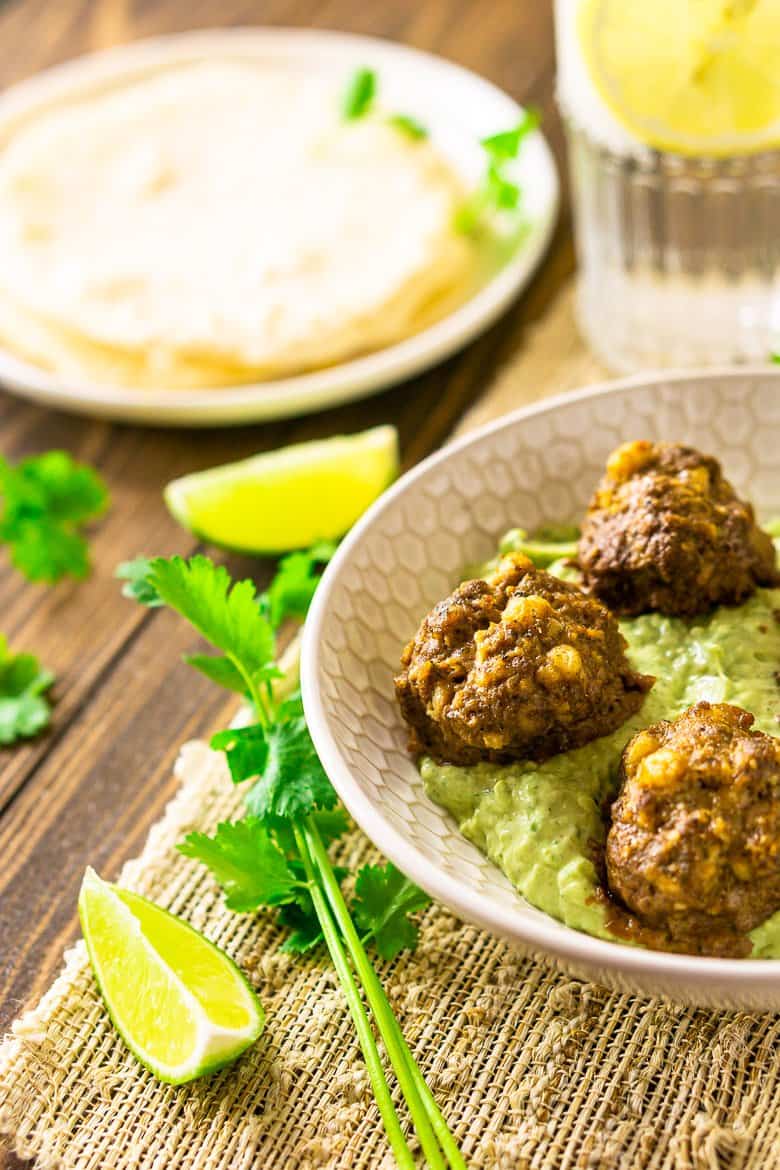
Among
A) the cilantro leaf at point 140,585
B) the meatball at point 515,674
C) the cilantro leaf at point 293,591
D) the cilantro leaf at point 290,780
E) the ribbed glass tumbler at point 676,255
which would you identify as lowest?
the ribbed glass tumbler at point 676,255

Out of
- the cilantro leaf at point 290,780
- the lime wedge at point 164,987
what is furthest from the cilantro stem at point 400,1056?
the lime wedge at point 164,987

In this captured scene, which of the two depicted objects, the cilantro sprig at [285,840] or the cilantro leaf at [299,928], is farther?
the cilantro leaf at [299,928]

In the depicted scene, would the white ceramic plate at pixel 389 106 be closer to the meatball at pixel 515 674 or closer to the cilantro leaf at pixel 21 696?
the cilantro leaf at pixel 21 696

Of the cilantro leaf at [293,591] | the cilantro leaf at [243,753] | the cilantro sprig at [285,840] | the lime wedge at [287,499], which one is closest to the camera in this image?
the cilantro sprig at [285,840]

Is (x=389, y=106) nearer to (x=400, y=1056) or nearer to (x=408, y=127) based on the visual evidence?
(x=408, y=127)

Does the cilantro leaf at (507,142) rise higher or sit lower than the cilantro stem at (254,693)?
lower

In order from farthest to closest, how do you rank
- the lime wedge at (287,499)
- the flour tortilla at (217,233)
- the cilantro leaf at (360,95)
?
the cilantro leaf at (360,95) → the flour tortilla at (217,233) → the lime wedge at (287,499)

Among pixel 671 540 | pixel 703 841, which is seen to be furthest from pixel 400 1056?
pixel 671 540

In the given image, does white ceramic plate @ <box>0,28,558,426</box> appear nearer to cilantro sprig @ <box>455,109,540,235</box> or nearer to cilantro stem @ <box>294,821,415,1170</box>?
cilantro sprig @ <box>455,109,540,235</box>

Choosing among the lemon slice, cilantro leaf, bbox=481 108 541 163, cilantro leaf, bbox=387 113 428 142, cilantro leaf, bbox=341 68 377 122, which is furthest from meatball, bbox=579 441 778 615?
cilantro leaf, bbox=341 68 377 122
